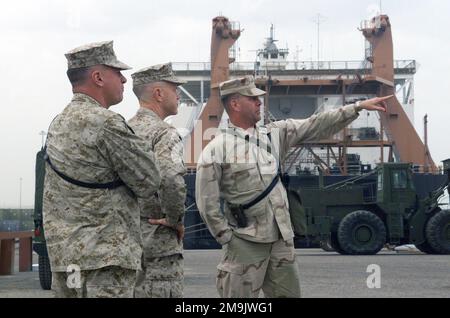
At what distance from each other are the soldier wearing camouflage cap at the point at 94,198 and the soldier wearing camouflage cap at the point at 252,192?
0.96 metres

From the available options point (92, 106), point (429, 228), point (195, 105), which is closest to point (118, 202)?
point (92, 106)

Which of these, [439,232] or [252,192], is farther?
[439,232]

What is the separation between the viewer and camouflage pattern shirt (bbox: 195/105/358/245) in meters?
4.62

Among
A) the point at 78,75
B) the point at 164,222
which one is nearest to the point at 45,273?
the point at 164,222

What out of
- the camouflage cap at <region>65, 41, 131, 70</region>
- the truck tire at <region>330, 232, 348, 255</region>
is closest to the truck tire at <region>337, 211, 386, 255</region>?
the truck tire at <region>330, 232, 348, 255</region>

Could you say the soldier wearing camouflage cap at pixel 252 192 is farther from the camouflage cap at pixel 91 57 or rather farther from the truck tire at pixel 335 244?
the truck tire at pixel 335 244

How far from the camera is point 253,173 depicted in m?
4.71

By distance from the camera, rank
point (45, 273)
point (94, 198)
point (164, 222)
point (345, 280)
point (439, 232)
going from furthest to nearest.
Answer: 1. point (439, 232)
2. point (345, 280)
3. point (45, 273)
4. point (164, 222)
5. point (94, 198)

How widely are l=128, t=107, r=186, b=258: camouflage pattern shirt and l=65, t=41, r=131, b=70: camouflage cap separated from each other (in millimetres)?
876

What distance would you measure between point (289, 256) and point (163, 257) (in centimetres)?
68

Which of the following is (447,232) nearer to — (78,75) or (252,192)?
(252,192)

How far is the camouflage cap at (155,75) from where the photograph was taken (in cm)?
519

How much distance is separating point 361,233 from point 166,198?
15124mm

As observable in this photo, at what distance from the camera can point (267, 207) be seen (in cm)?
464
